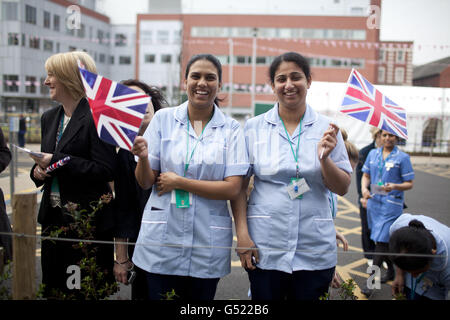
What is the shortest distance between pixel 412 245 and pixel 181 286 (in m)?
1.20

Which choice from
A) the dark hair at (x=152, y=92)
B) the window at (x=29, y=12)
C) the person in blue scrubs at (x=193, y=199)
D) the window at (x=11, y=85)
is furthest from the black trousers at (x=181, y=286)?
the window at (x=11, y=85)

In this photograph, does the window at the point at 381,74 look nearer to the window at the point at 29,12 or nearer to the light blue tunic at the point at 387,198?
the window at the point at 29,12

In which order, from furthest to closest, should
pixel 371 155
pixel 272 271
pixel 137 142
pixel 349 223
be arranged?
1. pixel 349 223
2. pixel 371 155
3. pixel 272 271
4. pixel 137 142

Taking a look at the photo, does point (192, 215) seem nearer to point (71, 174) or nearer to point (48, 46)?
point (71, 174)

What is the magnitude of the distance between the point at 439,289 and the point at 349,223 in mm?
5000

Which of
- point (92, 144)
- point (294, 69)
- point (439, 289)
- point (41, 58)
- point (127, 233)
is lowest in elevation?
point (439, 289)

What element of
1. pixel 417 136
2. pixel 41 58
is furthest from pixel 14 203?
pixel 41 58

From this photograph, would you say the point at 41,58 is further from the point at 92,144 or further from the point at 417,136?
the point at 92,144

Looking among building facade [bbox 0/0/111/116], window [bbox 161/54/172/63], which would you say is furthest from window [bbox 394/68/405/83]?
building facade [bbox 0/0/111/116]

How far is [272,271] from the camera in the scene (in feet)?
6.31

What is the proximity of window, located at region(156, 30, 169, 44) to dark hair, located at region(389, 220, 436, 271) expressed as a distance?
40.5 m

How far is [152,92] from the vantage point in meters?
2.77

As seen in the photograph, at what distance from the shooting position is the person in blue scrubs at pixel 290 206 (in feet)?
6.23

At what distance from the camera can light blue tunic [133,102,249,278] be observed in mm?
1882
